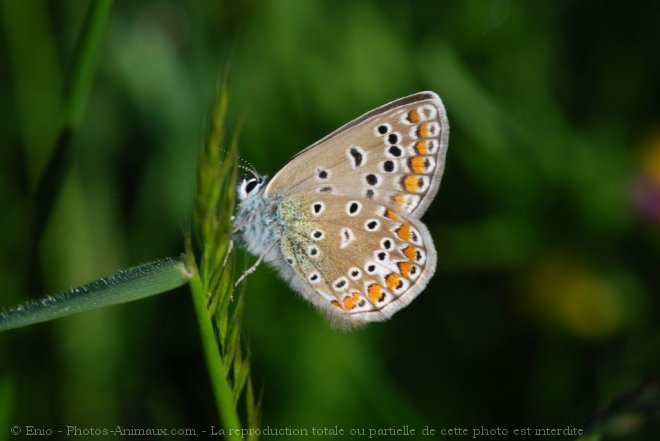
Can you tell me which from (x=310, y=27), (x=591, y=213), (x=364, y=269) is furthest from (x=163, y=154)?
(x=591, y=213)

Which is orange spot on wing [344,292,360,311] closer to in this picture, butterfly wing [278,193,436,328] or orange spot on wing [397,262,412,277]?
butterfly wing [278,193,436,328]

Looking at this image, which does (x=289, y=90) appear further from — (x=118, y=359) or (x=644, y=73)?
(x=644, y=73)

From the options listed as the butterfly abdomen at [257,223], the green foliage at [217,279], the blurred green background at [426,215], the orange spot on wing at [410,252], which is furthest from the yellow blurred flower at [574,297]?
the green foliage at [217,279]

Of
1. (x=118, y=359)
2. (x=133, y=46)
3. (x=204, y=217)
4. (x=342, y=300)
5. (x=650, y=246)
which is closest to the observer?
(x=204, y=217)

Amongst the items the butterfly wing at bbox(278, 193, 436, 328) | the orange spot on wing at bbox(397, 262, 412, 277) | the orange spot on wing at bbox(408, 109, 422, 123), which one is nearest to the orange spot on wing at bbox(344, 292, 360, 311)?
the butterfly wing at bbox(278, 193, 436, 328)

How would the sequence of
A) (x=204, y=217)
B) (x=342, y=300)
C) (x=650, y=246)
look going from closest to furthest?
(x=204, y=217), (x=342, y=300), (x=650, y=246)

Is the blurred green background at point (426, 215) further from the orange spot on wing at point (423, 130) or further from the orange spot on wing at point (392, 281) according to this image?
the orange spot on wing at point (423, 130)

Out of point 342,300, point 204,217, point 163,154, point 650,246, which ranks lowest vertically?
point 650,246
